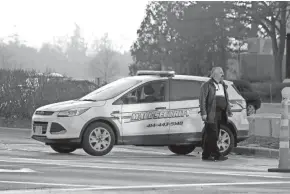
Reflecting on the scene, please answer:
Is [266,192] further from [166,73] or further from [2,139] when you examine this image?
[2,139]

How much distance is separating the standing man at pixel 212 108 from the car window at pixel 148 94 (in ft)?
4.43

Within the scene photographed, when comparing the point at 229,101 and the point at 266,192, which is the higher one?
the point at 229,101

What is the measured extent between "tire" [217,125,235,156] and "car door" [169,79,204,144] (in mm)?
404

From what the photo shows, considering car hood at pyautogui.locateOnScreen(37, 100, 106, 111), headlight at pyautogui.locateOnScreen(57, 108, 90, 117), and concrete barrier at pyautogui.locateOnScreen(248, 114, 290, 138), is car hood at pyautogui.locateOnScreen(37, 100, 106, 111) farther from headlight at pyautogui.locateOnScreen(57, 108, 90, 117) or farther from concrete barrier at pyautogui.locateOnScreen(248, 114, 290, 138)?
concrete barrier at pyautogui.locateOnScreen(248, 114, 290, 138)

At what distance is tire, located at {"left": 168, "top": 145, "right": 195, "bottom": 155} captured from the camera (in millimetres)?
16469

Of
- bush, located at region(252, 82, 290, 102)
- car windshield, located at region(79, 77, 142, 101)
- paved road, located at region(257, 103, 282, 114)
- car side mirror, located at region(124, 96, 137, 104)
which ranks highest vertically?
bush, located at region(252, 82, 290, 102)

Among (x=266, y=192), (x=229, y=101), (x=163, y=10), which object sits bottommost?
(x=266, y=192)

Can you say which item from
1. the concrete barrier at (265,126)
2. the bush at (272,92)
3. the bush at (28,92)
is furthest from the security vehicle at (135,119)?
the bush at (272,92)

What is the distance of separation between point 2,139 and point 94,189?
10372 millimetres

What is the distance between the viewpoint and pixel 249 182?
10234 mm

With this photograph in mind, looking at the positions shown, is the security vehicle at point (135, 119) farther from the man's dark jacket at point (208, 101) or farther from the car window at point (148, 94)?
the man's dark jacket at point (208, 101)

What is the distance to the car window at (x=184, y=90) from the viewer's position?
1573 cm

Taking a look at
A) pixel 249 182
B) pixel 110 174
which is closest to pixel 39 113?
pixel 110 174

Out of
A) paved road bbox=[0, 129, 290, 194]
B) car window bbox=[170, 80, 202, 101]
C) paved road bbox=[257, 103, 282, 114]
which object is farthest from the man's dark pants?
paved road bbox=[257, 103, 282, 114]
